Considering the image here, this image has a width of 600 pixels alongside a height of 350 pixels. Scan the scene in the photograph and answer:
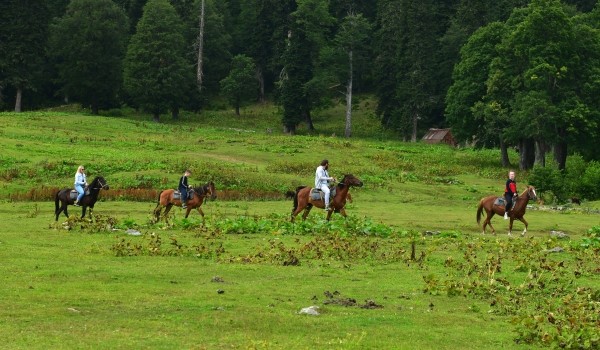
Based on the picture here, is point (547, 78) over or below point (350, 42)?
below

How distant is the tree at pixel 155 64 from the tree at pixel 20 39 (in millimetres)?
10456

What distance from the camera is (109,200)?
4697cm

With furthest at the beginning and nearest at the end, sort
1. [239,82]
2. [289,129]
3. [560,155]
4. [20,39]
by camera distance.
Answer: [239,82], [289,129], [20,39], [560,155]

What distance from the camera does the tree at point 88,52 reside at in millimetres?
106000

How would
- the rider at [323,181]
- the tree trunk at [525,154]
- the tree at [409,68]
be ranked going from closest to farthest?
the rider at [323,181] → the tree trunk at [525,154] → the tree at [409,68]

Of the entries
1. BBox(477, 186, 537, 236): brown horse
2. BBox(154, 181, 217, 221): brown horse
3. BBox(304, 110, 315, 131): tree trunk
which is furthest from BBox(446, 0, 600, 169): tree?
BBox(154, 181, 217, 221): brown horse

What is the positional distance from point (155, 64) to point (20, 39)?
15.2m

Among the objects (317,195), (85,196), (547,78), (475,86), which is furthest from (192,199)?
(475,86)

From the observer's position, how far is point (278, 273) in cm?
2341

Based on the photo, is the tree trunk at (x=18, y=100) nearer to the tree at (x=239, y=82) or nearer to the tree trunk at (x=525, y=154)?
the tree at (x=239, y=82)

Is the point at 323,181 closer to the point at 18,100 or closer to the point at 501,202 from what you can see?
the point at 501,202

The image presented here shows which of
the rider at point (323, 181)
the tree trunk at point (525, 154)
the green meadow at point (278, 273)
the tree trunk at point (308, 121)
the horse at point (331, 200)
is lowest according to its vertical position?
the green meadow at point (278, 273)

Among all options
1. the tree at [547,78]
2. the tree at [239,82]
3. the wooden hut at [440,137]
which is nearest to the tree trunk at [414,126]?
the wooden hut at [440,137]

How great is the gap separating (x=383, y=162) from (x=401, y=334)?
53.6 m
